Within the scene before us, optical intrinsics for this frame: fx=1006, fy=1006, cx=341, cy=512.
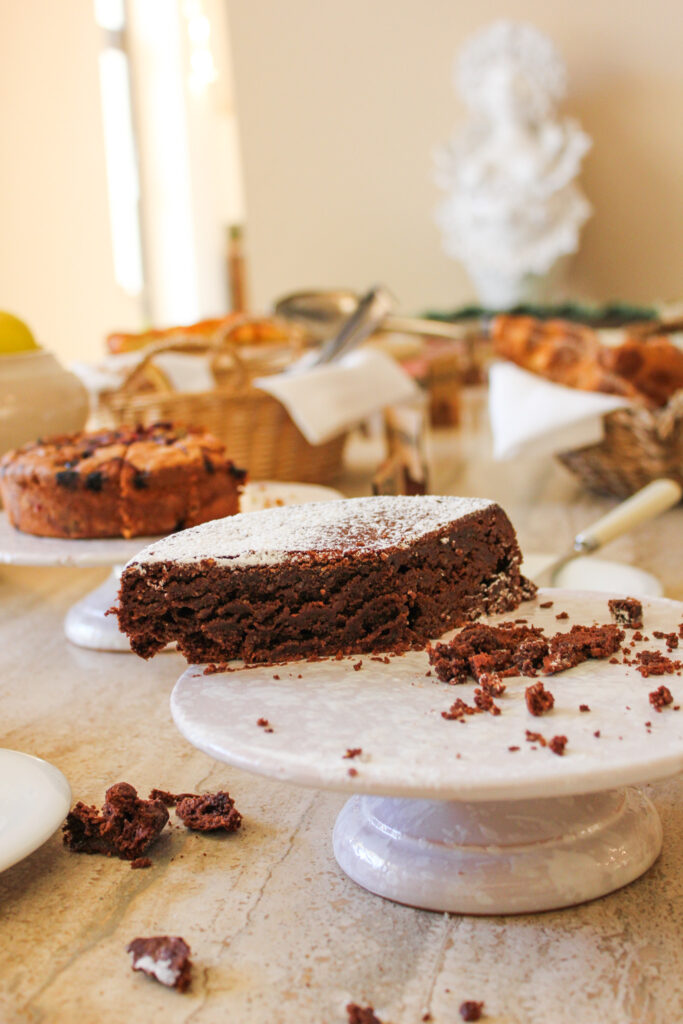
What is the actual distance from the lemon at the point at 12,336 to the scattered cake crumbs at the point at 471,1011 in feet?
4.20

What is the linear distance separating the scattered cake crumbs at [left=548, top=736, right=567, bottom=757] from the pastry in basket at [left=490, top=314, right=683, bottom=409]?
1268mm

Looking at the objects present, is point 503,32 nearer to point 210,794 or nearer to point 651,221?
point 651,221

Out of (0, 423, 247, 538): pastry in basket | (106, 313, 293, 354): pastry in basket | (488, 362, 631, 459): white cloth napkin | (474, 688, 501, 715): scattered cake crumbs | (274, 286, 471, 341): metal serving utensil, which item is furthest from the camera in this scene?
(274, 286, 471, 341): metal serving utensil

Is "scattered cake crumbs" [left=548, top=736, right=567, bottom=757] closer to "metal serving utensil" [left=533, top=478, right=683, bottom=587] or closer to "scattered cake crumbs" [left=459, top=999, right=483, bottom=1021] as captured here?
"scattered cake crumbs" [left=459, top=999, right=483, bottom=1021]

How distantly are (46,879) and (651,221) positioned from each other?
5.21m

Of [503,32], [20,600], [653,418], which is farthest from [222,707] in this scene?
[503,32]

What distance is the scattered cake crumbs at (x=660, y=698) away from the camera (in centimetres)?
65

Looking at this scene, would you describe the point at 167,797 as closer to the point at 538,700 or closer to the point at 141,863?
the point at 141,863

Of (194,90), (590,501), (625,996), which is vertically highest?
(194,90)

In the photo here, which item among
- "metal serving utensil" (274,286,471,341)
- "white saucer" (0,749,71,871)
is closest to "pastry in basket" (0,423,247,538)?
"white saucer" (0,749,71,871)

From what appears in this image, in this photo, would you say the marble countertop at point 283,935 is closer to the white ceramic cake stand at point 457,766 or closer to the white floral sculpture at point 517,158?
the white ceramic cake stand at point 457,766

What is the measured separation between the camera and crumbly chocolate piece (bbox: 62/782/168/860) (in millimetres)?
776

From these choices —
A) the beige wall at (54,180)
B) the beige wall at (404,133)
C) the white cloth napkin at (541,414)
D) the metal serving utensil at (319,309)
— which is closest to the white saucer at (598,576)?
the white cloth napkin at (541,414)

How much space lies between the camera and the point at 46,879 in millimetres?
751
